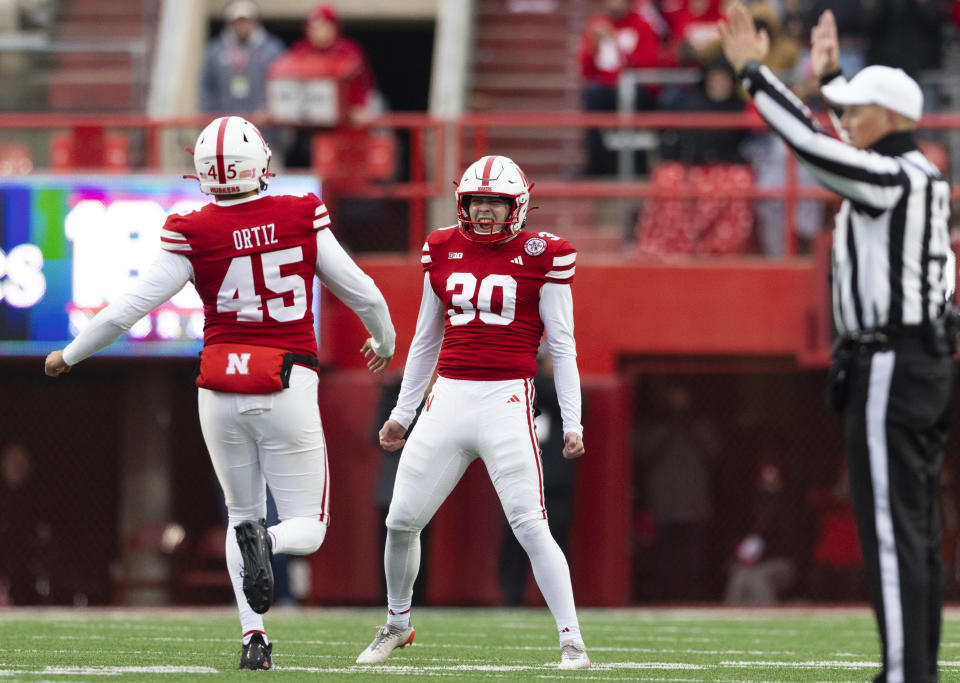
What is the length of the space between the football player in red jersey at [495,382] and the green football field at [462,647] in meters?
0.40

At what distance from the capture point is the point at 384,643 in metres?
7.14

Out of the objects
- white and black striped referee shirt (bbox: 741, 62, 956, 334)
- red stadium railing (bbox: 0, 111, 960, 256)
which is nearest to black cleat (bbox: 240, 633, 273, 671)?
white and black striped referee shirt (bbox: 741, 62, 956, 334)

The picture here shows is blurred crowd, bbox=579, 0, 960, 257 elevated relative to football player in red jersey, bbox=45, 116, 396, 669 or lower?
elevated

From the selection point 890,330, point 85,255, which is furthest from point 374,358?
point 85,255

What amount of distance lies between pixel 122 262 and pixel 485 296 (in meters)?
6.77

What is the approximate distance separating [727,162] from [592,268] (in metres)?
1.25

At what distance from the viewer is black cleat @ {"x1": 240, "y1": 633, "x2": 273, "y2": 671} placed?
6.64 meters

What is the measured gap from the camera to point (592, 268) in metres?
13.9

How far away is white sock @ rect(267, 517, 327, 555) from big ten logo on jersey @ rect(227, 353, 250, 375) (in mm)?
552

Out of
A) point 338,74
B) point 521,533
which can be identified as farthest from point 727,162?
point 521,533

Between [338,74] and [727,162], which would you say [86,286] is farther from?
[727,162]

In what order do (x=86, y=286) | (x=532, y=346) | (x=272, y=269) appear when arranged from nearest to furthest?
(x=272, y=269)
(x=532, y=346)
(x=86, y=286)

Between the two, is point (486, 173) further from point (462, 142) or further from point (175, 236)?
point (462, 142)

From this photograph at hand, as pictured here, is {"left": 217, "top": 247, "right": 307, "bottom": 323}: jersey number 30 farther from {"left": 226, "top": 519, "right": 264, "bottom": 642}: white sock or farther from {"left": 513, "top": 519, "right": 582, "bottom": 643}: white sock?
{"left": 513, "top": 519, "right": 582, "bottom": 643}: white sock
